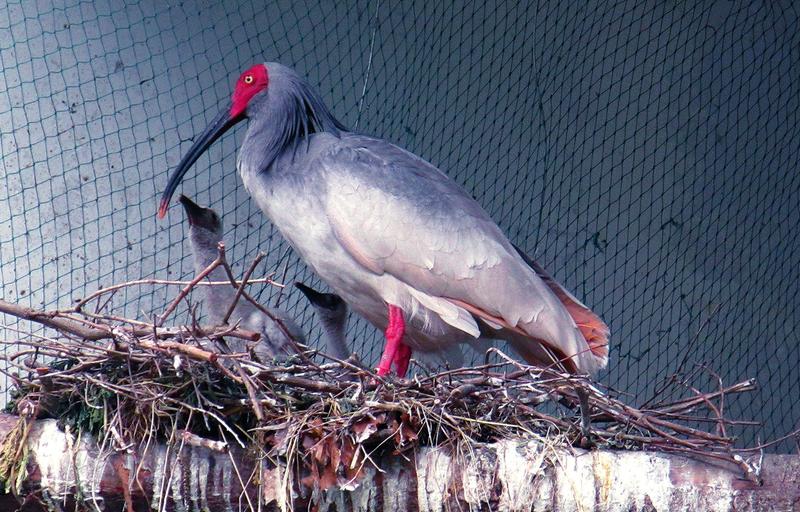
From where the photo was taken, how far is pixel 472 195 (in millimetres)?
4703

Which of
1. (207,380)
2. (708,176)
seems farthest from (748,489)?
(708,176)

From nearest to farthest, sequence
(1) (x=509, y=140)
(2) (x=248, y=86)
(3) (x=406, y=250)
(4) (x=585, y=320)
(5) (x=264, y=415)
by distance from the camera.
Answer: (5) (x=264, y=415), (3) (x=406, y=250), (4) (x=585, y=320), (2) (x=248, y=86), (1) (x=509, y=140)

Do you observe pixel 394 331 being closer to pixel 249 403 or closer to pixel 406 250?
pixel 406 250

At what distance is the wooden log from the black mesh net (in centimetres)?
146

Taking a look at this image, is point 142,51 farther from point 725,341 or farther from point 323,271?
point 725,341

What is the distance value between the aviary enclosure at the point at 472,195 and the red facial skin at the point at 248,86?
0.45m

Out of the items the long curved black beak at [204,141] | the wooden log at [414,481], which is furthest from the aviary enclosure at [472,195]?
the long curved black beak at [204,141]

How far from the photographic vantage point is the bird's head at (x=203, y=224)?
12.2 feet

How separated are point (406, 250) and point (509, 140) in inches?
65.7

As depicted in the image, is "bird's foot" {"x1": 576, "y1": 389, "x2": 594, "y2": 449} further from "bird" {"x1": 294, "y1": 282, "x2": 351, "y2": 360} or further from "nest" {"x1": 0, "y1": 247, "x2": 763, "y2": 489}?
"bird" {"x1": 294, "y1": 282, "x2": 351, "y2": 360}

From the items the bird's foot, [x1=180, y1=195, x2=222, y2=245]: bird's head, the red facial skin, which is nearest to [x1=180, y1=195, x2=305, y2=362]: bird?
[x1=180, y1=195, x2=222, y2=245]: bird's head

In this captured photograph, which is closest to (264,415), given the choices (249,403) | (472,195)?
(249,403)

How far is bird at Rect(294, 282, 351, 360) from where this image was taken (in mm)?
3818

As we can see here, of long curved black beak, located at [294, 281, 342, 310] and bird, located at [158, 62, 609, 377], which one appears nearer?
bird, located at [158, 62, 609, 377]
